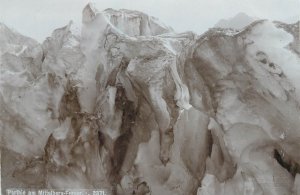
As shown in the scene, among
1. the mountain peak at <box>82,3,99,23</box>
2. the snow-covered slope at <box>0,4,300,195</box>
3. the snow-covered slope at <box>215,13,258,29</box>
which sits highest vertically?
the snow-covered slope at <box>215,13,258,29</box>

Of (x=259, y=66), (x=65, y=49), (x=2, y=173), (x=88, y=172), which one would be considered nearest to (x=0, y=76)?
(x=65, y=49)

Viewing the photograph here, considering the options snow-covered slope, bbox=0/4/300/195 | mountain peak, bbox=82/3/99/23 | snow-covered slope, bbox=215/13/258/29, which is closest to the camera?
snow-covered slope, bbox=0/4/300/195

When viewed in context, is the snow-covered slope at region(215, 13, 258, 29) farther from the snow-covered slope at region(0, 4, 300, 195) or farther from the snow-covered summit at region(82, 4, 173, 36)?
the snow-covered summit at region(82, 4, 173, 36)

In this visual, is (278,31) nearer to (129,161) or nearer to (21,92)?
(129,161)

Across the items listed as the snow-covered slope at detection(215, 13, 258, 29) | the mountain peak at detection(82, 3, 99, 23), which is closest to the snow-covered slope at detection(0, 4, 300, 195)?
the mountain peak at detection(82, 3, 99, 23)

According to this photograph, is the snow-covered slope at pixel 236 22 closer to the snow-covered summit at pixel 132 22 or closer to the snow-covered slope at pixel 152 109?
the snow-covered slope at pixel 152 109

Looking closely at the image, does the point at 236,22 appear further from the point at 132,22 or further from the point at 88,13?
the point at 88,13

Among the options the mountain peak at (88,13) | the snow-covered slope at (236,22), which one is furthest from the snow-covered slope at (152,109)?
the snow-covered slope at (236,22)

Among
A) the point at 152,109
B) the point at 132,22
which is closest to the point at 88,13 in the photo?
the point at 132,22

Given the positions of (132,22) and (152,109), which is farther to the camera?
(132,22)
